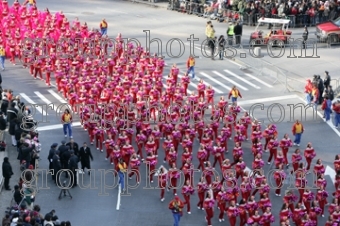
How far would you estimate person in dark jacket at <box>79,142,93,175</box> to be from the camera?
3534 cm

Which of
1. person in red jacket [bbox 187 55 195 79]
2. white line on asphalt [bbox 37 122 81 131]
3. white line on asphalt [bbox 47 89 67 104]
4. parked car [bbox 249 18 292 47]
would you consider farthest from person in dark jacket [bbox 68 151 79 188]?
parked car [bbox 249 18 292 47]

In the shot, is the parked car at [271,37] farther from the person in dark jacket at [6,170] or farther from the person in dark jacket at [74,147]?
the person in dark jacket at [6,170]

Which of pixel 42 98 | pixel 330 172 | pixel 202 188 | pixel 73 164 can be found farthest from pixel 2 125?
pixel 330 172

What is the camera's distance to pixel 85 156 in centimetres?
3547

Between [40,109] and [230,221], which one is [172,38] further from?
[230,221]

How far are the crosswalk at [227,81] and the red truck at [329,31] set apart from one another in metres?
6.97

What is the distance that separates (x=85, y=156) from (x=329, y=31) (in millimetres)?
21305

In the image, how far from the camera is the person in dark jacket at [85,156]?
116 feet

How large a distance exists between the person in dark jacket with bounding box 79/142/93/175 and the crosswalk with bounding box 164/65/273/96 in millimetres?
9969

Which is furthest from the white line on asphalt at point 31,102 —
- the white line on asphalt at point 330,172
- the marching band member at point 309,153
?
the white line on asphalt at point 330,172

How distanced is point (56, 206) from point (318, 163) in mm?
9267

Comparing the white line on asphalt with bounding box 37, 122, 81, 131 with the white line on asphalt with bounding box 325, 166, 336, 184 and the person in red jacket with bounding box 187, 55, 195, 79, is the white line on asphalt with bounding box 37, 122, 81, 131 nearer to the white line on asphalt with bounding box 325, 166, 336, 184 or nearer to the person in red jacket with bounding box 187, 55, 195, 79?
the person in red jacket with bounding box 187, 55, 195, 79

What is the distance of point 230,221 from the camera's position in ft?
105

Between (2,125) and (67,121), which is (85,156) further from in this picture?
(2,125)
